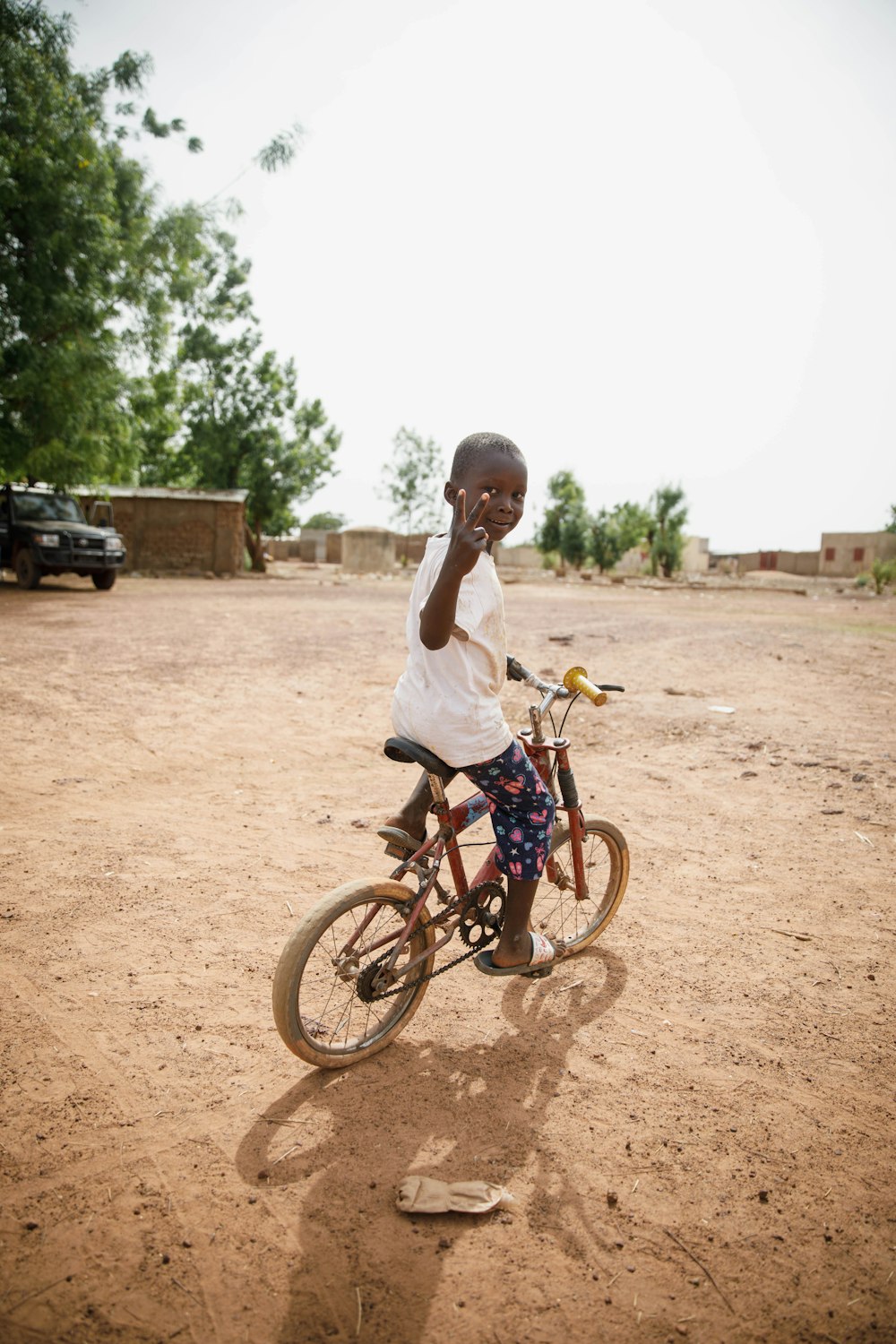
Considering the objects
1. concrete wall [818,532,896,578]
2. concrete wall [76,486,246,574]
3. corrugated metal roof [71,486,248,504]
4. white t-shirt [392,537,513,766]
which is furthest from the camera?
concrete wall [818,532,896,578]

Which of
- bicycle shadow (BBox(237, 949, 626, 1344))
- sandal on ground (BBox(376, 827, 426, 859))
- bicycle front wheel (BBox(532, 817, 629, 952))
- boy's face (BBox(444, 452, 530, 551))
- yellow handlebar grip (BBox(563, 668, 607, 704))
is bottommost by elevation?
bicycle shadow (BBox(237, 949, 626, 1344))

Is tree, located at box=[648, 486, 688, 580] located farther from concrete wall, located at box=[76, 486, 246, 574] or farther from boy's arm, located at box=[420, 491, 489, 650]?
boy's arm, located at box=[420, 491, 489, 650]

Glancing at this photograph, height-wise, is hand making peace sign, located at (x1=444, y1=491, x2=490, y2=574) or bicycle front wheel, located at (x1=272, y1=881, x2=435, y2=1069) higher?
hand making peace sign, located at (x1=444, y1=491, x2=490, y2=574)

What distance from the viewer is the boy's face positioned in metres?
2.42

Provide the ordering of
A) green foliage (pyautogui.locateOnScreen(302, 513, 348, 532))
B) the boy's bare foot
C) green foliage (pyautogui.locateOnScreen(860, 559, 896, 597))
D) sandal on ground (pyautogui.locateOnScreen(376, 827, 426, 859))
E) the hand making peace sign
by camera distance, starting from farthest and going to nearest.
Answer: green foliage (pyautogui.locateOnScreen(302, 513, 348, 532)), green foliage (pyautogui.locateOnScreen(860, 559, 896, 597)), the boy's bare foot, sandal on ground (pyautogui.locateOnScreen(376, 827, 426, 859)), the hand making peace sign

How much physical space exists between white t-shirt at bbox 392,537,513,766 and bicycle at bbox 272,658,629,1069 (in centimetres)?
10

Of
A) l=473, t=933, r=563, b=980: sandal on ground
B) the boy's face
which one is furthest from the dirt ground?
the boy's face

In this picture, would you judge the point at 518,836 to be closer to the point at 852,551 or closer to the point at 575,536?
the point at 575,536

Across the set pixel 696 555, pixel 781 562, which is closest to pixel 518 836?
pixel 781 562

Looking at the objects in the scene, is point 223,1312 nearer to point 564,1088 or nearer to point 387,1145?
point 387,1145

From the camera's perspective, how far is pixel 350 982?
2.66m

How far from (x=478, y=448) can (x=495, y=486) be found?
128mm

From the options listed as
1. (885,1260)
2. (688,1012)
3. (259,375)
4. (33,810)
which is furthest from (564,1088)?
(259,375)

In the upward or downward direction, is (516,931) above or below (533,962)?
above
